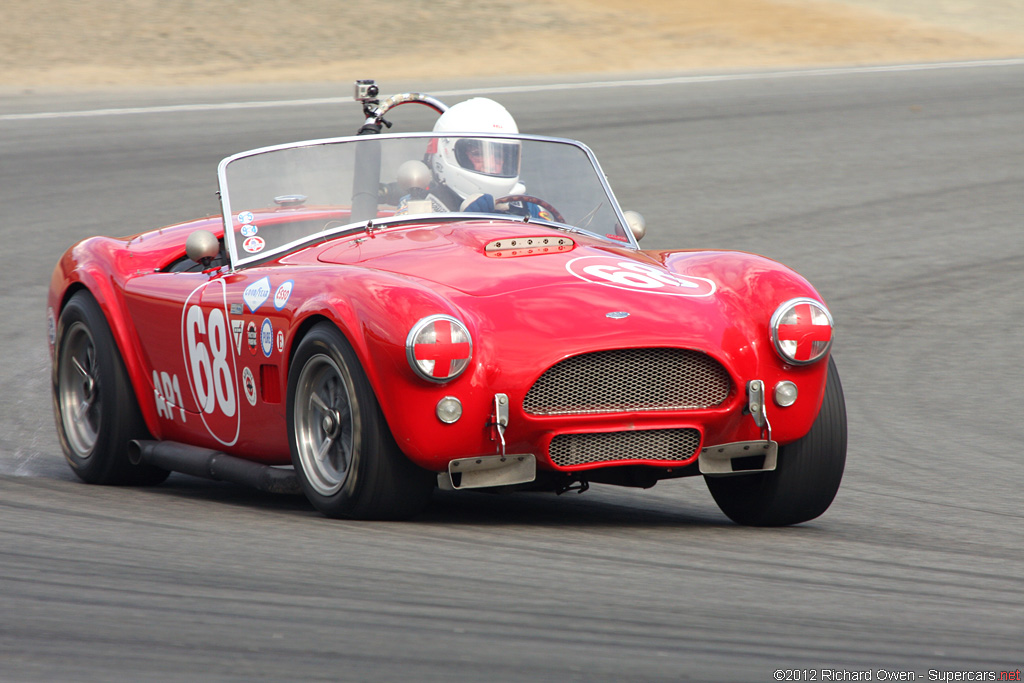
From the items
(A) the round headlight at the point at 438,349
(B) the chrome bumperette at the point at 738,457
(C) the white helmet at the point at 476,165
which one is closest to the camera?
(A) the round headlight at the point at 438,349

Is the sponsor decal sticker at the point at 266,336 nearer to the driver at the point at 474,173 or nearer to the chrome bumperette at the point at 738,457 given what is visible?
the driver at the point at 474,173

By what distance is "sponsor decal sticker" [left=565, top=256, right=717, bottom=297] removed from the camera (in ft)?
16.5

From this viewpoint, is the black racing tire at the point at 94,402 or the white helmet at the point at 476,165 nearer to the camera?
the white helmet at the point at 476,165

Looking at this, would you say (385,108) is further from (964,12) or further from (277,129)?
(964,12)

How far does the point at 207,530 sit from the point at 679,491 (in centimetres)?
228

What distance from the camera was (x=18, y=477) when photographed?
6266 mm

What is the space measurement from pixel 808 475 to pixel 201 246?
256 centimetres

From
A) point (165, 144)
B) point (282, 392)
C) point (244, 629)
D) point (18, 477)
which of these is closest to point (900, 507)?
point (282, 392)

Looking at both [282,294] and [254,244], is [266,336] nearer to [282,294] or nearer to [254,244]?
[282,294]

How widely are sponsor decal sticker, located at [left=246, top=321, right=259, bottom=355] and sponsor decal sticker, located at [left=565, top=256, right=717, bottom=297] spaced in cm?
117

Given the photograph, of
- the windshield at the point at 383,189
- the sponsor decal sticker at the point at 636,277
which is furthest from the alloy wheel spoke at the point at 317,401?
the windshield at the point at 383,189

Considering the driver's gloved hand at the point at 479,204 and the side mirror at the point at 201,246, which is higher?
the driver's gloved hand at the point at 479,204

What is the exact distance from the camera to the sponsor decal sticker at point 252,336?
5.38 metres

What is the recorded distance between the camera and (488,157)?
6328 mm
